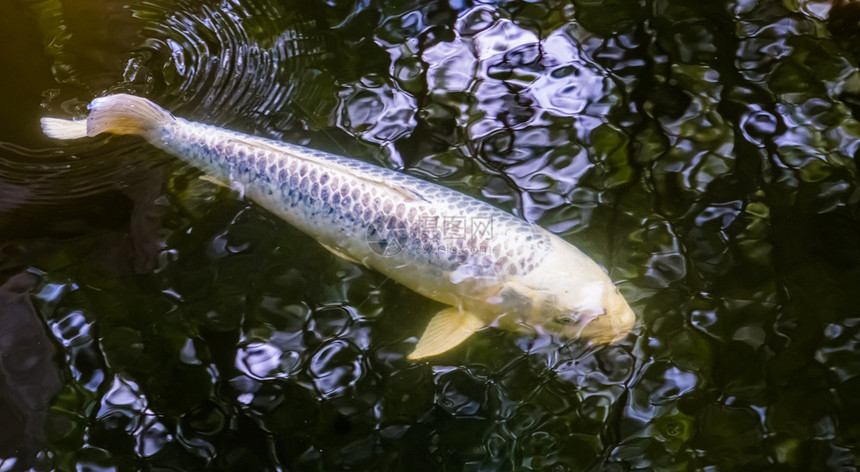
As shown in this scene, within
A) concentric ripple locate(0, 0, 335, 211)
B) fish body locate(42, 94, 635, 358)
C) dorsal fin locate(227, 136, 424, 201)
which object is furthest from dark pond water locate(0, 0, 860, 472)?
dorsal fin locate(227, 136, 424, 201)

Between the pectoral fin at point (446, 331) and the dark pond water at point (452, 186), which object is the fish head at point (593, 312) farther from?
the pectoral fin at point (446, 331)

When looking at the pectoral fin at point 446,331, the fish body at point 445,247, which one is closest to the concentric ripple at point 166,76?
the fish body at point 445,247

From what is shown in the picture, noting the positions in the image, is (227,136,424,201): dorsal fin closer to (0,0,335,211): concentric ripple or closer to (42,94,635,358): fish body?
(42,94,635,358): fish body

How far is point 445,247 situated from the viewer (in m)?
2.45

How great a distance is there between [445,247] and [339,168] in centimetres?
54

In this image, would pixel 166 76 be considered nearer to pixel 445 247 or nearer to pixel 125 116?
pixel 125 116

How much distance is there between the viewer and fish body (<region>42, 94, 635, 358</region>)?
240 cm

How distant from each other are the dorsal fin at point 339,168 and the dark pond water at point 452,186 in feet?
1.18

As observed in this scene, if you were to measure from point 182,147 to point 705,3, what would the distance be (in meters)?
2.85

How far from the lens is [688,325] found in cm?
250

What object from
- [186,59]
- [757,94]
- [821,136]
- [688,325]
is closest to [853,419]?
[688,325]

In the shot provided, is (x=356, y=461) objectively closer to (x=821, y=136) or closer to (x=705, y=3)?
(x=821, y=136)

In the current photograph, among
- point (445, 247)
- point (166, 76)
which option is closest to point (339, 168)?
point (445, 247)

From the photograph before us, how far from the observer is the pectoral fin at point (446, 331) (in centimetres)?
245
